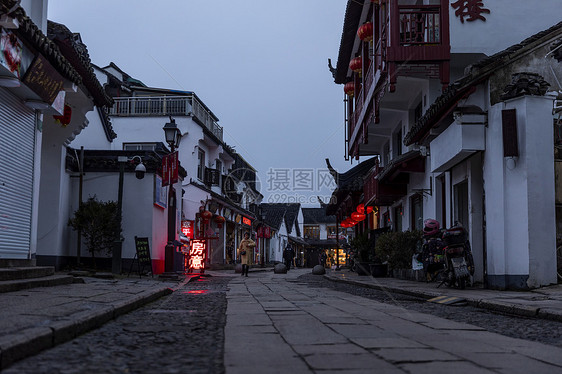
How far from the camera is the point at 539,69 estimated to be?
12.0 metres

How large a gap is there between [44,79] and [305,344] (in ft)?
28.4

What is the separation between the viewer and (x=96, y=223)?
18.5 metres

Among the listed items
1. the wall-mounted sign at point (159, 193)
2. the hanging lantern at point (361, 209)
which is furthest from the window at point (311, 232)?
the wall-mounted sign at point (159, 193)

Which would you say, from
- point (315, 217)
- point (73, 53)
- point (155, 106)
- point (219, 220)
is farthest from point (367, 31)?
point (315, 217)

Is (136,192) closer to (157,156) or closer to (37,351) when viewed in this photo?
(157,156)

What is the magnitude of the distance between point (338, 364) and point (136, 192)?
17.4 meters

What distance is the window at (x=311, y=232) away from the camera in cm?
8656

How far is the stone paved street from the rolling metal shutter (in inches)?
187

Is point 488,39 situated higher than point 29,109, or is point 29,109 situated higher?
point 488,39

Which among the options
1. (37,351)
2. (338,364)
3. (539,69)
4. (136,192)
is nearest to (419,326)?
(338,364)

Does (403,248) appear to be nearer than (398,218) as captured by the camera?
Yes

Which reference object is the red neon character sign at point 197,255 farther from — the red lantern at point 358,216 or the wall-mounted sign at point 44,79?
the wall-mounted sign at point 44,79

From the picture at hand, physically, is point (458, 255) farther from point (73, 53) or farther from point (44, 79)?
point (73, 53)

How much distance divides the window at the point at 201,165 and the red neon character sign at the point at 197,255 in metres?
10.7
